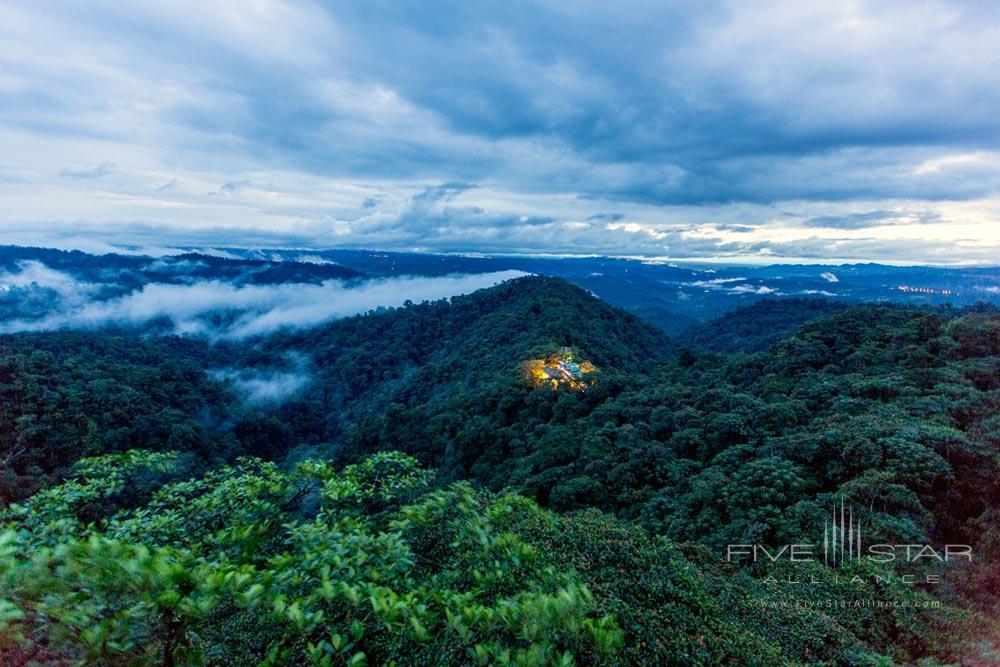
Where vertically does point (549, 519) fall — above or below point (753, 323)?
above

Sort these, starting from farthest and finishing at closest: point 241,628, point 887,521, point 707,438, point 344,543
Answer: point 707,438
point 887,521
point 344,543
point 241,628

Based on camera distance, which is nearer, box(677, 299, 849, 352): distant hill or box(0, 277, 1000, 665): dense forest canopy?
box(0, 277, 1000, 665): dense forest canopy

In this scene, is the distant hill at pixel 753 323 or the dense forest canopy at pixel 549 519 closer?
the dense forest canopy at pixel 549 519

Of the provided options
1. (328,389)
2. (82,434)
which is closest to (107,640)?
(82,434)

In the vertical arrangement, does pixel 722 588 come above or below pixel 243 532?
below

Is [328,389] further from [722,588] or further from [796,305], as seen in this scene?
[796,305]

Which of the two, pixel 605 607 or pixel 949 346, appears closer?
pixel 605 607

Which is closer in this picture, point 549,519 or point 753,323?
point 549,519

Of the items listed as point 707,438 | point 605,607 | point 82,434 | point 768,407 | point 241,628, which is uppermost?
point 241,628
